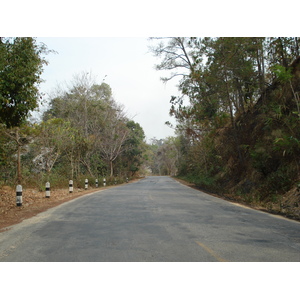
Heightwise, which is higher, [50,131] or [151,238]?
[50,131]

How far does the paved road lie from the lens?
4605 millimetres

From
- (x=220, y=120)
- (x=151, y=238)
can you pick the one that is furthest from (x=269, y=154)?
(x=151, y=238)

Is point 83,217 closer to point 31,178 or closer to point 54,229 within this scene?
point 54,229

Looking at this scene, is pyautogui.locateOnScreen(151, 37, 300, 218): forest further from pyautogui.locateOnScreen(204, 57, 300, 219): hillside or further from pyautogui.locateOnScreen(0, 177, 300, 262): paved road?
pyautogui.locateOnScreen(0, 177, 300, 262): paved road

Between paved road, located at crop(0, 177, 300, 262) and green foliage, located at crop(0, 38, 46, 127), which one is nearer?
paved road, located at crop(0, 177, 300, 262)

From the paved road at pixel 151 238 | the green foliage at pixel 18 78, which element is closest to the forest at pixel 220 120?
the green foliage at pixel 18 78

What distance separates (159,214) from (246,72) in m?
12.4

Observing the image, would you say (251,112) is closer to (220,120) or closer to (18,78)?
(220,120)

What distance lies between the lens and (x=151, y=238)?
18.7ft

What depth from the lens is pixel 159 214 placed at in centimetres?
871

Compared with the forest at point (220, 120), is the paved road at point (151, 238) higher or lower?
lower

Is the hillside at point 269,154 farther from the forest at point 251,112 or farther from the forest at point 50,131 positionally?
the forest at point 50,131

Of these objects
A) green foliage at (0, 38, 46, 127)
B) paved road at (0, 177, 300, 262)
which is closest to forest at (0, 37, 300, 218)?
green foliage at (0, 38, 46, 127)

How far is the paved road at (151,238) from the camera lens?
15.1 ft
